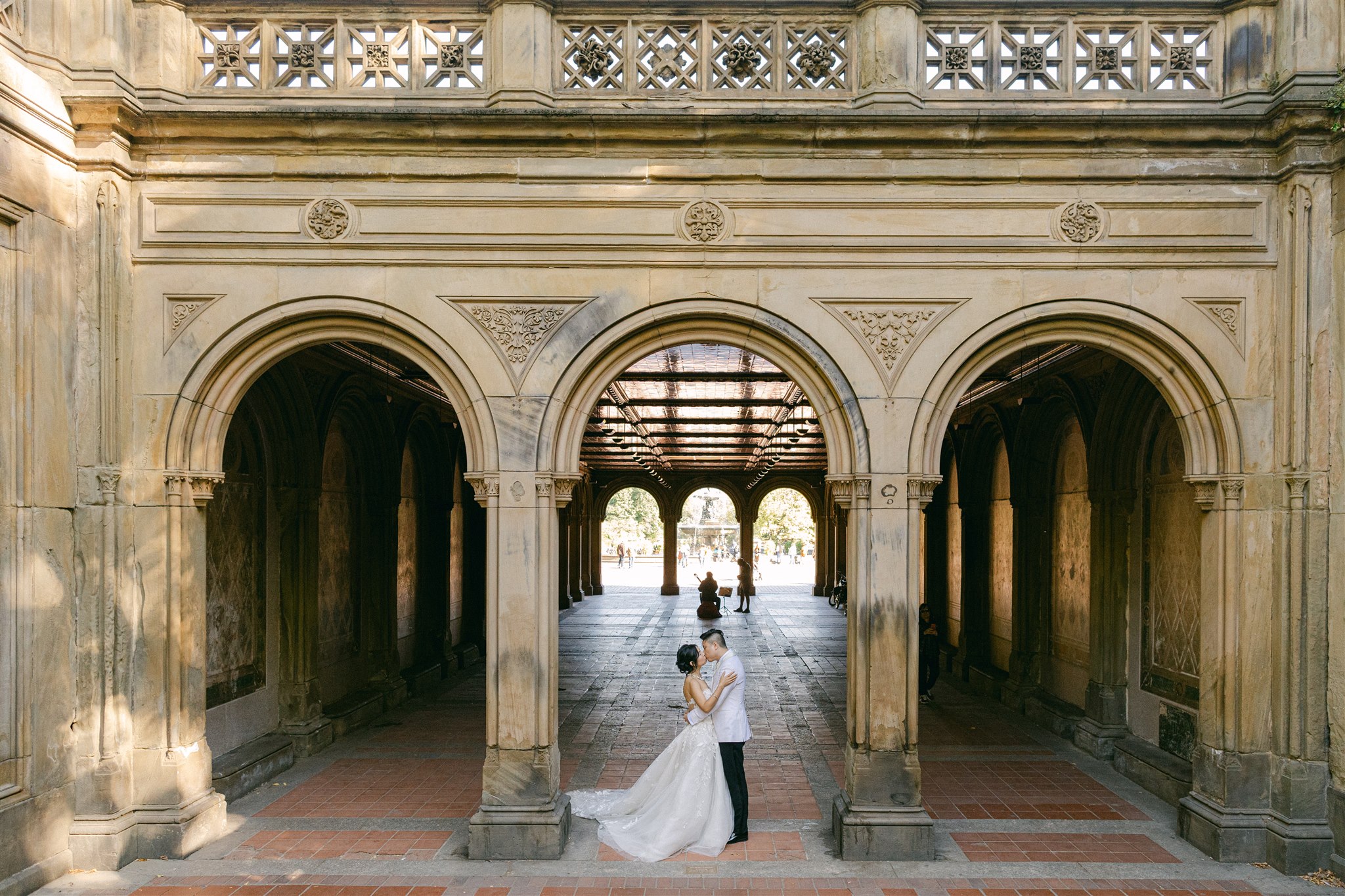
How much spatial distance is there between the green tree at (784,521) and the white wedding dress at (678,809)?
148 ft

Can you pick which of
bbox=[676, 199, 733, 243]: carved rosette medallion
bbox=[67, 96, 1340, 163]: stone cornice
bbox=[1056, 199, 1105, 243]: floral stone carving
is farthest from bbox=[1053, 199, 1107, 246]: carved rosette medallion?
bbox=[676, 199, 733, 243]: carved rosette medallion

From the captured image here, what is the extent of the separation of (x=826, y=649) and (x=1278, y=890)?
1056 cm

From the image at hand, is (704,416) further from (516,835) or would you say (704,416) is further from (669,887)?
(669,887)

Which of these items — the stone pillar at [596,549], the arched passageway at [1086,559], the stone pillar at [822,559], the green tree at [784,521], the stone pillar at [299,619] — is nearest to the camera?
the arched passageway at [1086,559]

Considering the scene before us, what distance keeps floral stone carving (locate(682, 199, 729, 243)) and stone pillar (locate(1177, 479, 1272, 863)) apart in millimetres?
4223

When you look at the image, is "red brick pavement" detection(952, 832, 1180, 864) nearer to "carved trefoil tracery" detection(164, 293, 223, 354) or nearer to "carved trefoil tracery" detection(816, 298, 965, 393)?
"carved trefoil tracery" detection(816, 298, 965, 393)

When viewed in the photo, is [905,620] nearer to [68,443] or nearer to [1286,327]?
[1286,327]

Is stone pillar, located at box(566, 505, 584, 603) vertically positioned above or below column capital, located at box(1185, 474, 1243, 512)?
below

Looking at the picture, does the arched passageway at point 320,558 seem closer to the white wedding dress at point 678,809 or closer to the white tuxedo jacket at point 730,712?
the white wedding dress at point 678,809

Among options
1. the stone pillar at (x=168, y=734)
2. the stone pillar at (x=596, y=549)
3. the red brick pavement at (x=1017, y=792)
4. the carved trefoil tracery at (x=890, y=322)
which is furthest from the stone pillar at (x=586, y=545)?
the carved trefoil tracery at (x=890, y=322)

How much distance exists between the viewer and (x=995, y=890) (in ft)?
19.2

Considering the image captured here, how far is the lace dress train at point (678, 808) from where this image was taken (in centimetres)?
642

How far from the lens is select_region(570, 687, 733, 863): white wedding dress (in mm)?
6418

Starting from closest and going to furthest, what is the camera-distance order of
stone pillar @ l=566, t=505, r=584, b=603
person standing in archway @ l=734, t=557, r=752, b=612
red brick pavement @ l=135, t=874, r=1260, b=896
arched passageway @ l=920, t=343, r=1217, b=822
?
1. red brick pavement @ l=135, t=874, r=1260, b=896
2. arched passageway @ l=920, t=343, r=1217, b=822
3. person standing in archway @ l=734, t=557, r=752, b=612
4. stone pillar @ l=566, t=505, r=584, b=603
